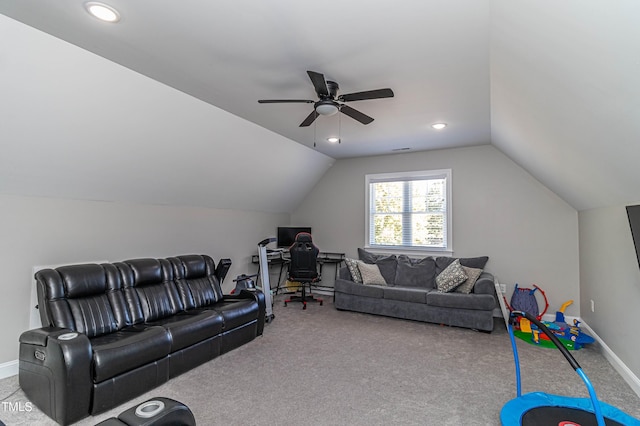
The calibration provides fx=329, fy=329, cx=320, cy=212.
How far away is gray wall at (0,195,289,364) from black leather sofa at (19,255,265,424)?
0.53 m

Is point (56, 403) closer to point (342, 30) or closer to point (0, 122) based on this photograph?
point (0, 122)


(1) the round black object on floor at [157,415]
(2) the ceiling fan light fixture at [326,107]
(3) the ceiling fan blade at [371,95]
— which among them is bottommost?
(1) the round black object on floor at [157,415]

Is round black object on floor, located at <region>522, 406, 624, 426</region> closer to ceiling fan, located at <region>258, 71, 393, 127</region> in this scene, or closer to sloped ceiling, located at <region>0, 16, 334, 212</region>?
ceiling fan, located at <region>258, 71, 393, 127</region>

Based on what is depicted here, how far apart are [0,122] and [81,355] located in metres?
1.97

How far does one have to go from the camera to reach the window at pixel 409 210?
231 inches

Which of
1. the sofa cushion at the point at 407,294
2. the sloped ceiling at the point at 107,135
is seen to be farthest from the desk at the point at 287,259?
the sloped ceiling at the point at 107,135

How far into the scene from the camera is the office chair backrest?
5855 millimetres

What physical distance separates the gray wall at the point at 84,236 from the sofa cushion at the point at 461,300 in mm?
3389

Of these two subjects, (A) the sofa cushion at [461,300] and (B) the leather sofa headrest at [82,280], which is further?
(A) the sofa cushion at [461,300]

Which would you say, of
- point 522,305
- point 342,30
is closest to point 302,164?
point 342,30

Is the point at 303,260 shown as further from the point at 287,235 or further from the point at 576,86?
the point at 576,86

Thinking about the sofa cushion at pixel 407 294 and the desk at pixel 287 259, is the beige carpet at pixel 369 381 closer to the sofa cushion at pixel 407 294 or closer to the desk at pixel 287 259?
the sofa cushion at pixel 407 294

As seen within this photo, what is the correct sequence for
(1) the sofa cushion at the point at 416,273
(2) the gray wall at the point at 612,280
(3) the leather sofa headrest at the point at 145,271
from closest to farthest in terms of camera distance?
(2) the gray wall at the point at 612,280
(3) the leather sofa headrest at the point at 145,271
(1) the sofa cushion at the point at 416,273

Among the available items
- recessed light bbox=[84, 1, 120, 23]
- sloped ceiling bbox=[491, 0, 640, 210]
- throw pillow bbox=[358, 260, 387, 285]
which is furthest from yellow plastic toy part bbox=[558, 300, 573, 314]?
recessed light bbox=[84, 1, 120, 23]
